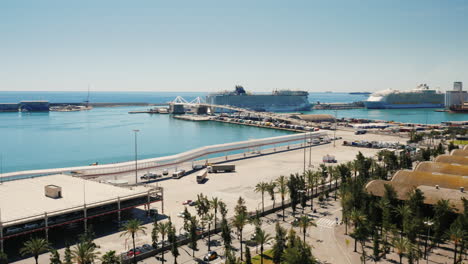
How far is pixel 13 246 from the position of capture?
22.5 m

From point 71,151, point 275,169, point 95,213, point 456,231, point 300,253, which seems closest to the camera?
point 300,253

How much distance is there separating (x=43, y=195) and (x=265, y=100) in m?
141

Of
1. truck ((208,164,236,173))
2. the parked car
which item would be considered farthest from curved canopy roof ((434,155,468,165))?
the parked car

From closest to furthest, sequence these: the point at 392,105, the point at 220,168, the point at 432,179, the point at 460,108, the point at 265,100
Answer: the point at 432,179
the point at 220,168
the point at 460,108
the point at 265,100
the point at 392,105

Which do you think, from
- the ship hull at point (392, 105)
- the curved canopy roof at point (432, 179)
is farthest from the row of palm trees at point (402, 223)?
the ship hull at point (392, 105)

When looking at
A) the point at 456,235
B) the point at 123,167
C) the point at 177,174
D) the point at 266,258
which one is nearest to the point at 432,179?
the point at 456,235

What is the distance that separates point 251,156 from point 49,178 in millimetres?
30368

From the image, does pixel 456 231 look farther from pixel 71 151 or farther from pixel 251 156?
pixel 71 151

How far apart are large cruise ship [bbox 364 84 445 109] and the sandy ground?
131334 mm

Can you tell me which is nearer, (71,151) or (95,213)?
(95,213)

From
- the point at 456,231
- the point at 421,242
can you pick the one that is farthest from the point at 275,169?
the point at 456,231

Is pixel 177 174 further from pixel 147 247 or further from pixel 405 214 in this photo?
pixel 405 214

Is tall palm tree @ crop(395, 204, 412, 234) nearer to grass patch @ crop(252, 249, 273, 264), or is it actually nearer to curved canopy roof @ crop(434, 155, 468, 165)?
grass patch @ crop(252, 249, 273, 264)

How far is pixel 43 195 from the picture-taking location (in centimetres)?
2756
